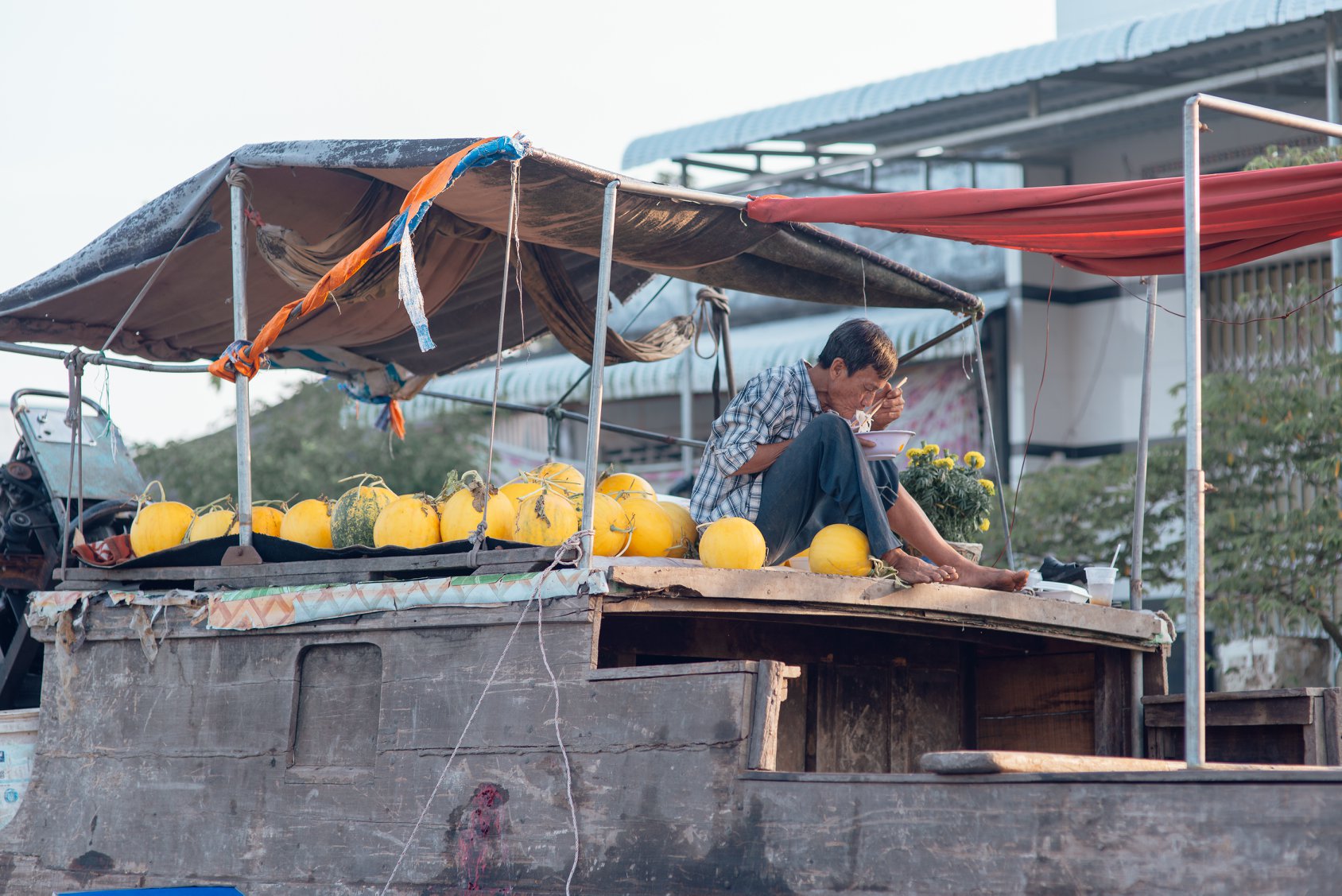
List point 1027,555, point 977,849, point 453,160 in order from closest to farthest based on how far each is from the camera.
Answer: point 977,849 < point 453,160 < point 1027,555

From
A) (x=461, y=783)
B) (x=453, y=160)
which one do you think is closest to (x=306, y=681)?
(x=461, y=783)

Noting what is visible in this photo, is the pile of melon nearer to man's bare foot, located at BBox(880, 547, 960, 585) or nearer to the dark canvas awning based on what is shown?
man's bare foot, located at BBox(880, 547, 960, 585)

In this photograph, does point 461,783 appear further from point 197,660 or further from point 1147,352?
point 1147,352

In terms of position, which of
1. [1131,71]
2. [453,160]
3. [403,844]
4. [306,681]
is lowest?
[403,844]

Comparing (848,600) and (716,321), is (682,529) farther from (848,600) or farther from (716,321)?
(716,321)

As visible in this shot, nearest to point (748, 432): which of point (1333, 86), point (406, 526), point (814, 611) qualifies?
point (814, 611)

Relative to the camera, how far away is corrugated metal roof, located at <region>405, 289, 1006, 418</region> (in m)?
15.4

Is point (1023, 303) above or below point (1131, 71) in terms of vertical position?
below

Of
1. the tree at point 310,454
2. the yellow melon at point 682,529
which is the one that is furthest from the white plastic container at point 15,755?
the tree at point 310,454

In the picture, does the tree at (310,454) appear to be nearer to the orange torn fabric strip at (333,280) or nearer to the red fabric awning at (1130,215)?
the orange torn fabric strip at (333,280)

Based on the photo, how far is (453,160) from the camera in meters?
4.35

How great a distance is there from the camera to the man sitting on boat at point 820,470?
4539 mm

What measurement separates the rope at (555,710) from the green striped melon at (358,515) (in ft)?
3.31

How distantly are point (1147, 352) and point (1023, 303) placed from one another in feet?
34.1
